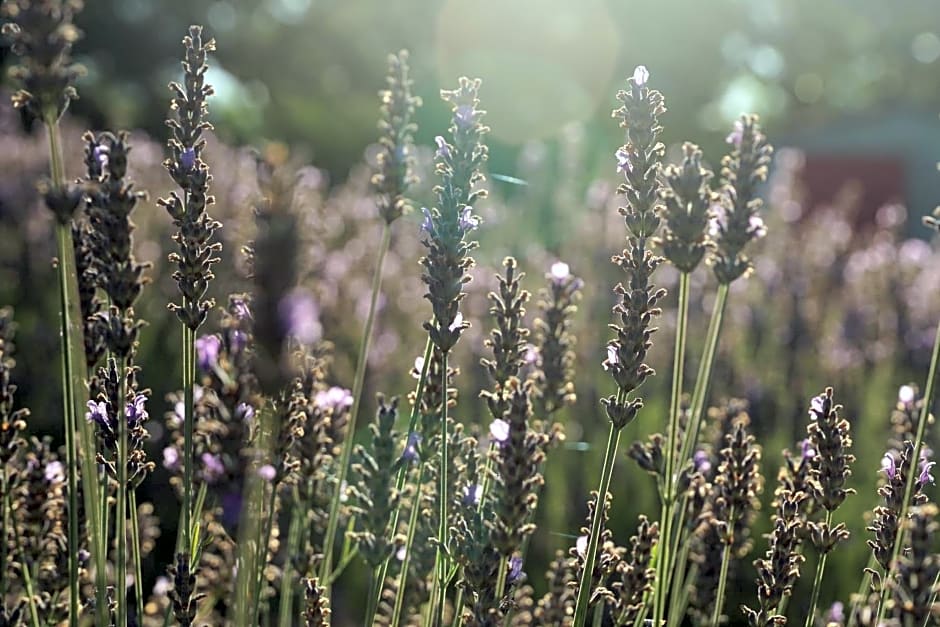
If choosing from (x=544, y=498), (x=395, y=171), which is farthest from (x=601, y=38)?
(x=395, y=171)

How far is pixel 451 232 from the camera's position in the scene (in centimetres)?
180

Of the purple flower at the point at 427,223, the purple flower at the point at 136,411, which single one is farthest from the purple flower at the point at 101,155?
the purple flower at the point at 427,223

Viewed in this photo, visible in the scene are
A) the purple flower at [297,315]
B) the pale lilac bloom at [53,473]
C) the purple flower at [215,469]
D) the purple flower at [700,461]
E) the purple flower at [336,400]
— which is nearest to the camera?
the purple flower at [297,315]

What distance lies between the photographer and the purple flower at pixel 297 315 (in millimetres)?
1054

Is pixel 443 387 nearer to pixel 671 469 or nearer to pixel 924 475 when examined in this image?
pixel 671 469

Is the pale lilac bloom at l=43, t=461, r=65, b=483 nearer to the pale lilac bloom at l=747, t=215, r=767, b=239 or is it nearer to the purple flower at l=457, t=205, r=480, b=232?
the purple flower at l=457, t=205, r=480, b=232

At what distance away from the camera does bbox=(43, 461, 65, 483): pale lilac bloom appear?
2.13 m

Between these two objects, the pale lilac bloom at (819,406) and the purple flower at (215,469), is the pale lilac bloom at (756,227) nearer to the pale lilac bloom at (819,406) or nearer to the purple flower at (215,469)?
the pale lilac bloom at (819,406)

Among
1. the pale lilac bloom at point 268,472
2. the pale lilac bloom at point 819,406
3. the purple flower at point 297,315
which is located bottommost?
the pale lilac bloom at point 268,472

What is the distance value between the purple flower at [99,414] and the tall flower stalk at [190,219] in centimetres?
18

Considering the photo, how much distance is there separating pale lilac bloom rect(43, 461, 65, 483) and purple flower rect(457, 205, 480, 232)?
0.98 meters

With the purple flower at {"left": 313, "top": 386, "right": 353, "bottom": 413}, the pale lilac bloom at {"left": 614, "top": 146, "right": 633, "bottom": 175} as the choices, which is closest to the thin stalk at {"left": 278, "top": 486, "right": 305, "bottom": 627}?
the purple flower at {"left": 313, "top": 386, "right": 353, "bottom": 413}

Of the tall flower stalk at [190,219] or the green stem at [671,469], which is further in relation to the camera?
the green stem at [671,469]

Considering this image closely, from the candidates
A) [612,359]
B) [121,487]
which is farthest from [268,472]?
[612,359]
